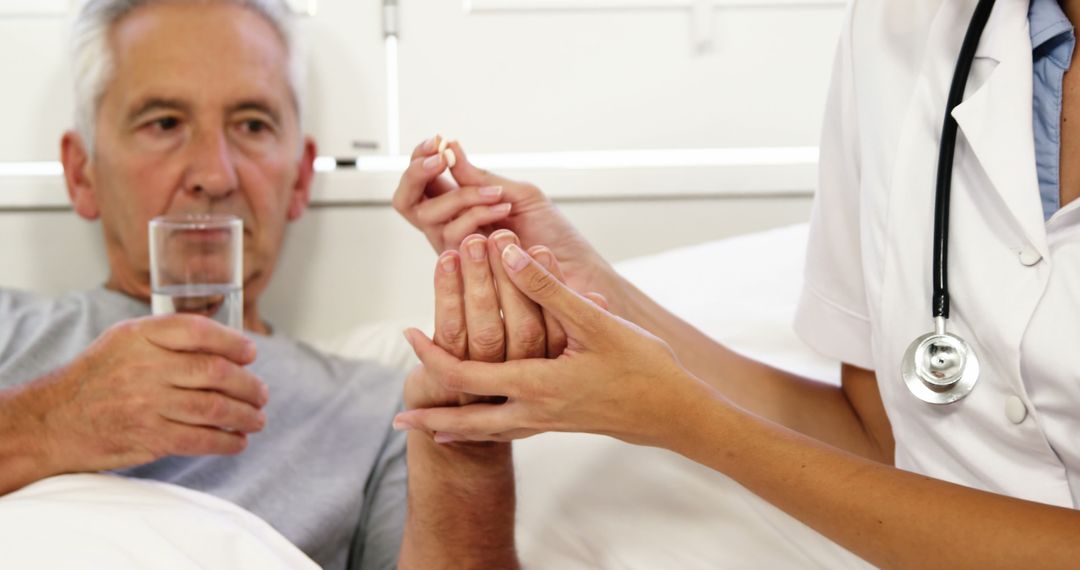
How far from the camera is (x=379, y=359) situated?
5.45ft

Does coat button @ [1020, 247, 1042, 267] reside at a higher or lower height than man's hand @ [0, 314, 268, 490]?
higher

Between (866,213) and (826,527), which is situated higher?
(866,213)

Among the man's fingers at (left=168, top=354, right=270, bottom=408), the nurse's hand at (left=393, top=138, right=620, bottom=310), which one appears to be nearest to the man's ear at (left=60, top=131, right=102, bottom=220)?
the man's fingers at (left=168, top=354, right=270, bottom=408)

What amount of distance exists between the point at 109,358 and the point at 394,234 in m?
0.65

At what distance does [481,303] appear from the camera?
3.06ft

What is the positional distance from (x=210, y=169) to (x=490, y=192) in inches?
21.9

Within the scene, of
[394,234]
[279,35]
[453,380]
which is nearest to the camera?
[453,380]

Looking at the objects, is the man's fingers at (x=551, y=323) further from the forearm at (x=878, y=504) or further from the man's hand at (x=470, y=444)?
the forearm at (x=878, y=504)

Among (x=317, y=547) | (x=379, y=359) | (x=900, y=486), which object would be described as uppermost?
(x=900, y=486)

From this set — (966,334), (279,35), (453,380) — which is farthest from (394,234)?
(966,334)

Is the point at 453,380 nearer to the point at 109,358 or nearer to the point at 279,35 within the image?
the point at 109,358

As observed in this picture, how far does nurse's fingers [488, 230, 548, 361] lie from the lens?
3.01 ft

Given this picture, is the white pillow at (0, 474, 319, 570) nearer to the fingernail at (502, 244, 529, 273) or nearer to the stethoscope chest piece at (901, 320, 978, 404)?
the fingernail at (502, 244, 529, 273)

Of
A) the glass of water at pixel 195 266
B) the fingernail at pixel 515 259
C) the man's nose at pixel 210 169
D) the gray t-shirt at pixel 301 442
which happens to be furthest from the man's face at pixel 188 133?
the fingernail at pixel 515 259
